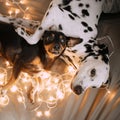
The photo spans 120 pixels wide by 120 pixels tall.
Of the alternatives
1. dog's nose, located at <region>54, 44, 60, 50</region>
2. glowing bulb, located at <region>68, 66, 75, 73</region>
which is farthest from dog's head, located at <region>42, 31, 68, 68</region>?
glowing bulb, located at <region>68, 66, 75, 73</region>

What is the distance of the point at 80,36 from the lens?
1.37 meters

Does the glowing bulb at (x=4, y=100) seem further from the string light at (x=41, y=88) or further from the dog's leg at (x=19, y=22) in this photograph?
the dog's leg at (x=19, y=22)

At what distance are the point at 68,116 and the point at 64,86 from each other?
150 millimetres

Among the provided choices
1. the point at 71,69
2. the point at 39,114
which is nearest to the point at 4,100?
the point at 39,114

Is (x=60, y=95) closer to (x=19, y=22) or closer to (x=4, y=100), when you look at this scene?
(x=4, y=100)

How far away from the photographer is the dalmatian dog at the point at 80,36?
1.29m

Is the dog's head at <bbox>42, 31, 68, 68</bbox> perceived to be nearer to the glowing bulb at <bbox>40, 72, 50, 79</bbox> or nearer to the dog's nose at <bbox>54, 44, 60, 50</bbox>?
the dog's nose at <bbox>54, 44, 60, 50</bbox>

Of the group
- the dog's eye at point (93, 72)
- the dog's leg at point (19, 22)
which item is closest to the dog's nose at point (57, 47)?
the dog's eye at point (93, 72)

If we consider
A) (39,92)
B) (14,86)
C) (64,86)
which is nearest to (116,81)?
(64,86)

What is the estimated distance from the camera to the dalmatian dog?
1.29 meters

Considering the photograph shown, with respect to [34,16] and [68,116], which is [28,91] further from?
[34,16]

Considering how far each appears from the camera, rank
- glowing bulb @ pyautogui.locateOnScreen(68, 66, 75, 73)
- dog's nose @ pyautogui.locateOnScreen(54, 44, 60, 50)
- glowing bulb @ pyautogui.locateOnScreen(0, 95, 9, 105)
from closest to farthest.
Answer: dog's nose @ pyautogui.locateOnScreen(54, 44, 60, 50) → glowing bulb @ pyautogui.locateOnScreen(0, 95, 9, 105) → glowing bulb @ pyautogui.locateOnScreen(68, 66, 75, 73)

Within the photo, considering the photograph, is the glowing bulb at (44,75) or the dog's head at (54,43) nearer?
the dog's head at (54,43)

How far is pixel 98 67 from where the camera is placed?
1.30 meters
